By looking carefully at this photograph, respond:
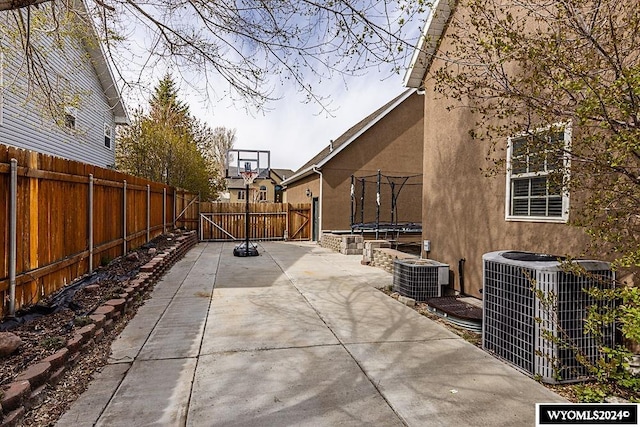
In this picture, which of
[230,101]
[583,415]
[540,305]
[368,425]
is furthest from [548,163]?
[230,101]

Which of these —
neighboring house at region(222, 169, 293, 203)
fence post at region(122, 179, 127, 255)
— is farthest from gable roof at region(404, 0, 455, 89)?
neighboring house at region(222, 169, 293, 203)

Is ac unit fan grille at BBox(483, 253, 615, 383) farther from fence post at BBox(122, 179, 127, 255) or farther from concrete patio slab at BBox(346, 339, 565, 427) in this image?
fence post at BBox(122, 179, 127, 255)

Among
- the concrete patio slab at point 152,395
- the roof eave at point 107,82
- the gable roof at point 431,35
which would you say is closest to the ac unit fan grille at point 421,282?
the gable roof at point 431,35

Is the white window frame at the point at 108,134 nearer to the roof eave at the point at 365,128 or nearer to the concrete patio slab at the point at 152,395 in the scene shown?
the roof eave at the point at 365,128

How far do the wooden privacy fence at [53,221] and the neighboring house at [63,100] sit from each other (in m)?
1.37

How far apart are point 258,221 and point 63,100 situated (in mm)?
11676

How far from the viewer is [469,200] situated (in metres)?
5.91

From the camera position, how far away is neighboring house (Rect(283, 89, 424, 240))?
48.2 ft

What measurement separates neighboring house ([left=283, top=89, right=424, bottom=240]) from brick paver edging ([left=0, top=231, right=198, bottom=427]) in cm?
955

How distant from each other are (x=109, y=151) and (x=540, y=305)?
15.8m

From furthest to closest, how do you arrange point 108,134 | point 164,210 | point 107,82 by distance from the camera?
point 108,134 < point 107,82 < point 164,210

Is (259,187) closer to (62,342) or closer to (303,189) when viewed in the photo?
(303,189)

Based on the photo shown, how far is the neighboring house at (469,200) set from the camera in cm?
444

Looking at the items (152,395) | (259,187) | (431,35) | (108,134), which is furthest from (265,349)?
(259,187)
